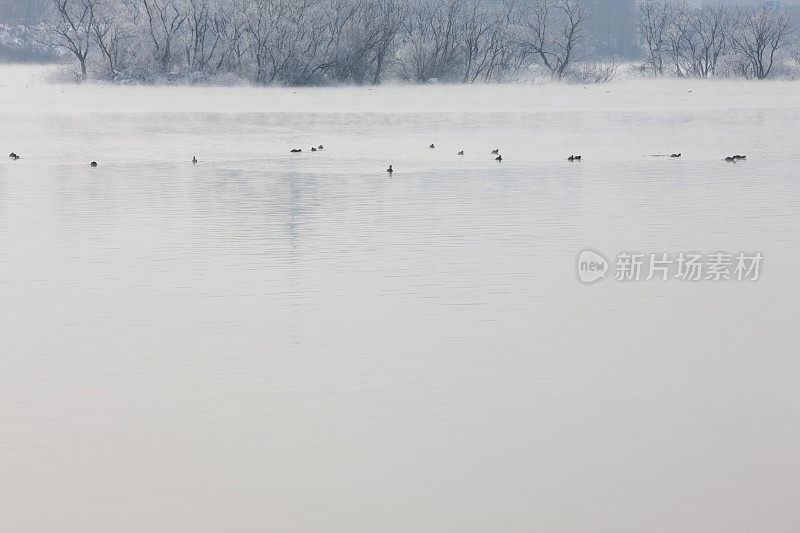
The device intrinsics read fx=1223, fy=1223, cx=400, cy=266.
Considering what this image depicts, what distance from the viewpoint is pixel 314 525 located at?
4.68 metres

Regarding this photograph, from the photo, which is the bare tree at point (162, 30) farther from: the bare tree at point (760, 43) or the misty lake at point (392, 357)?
the misty lake at point (392, 357)

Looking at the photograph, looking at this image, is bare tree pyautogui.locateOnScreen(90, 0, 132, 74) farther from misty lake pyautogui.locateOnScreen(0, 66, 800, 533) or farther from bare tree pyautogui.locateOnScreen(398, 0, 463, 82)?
misty lake pyautogui.locateOnScreen(0, 66, 800, 533)

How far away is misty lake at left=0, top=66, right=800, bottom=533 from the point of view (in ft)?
16.3

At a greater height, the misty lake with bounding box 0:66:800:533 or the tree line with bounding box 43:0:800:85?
the tree line with bounding box 43:0:800:85

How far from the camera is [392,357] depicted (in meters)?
7.10

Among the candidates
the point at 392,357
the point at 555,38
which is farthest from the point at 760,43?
the point at 392,357

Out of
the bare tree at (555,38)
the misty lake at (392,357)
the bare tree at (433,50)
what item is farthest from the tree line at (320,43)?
the misty lake at (392,357)

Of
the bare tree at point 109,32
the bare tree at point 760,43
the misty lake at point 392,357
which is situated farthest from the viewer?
the bare tree at point 760,43

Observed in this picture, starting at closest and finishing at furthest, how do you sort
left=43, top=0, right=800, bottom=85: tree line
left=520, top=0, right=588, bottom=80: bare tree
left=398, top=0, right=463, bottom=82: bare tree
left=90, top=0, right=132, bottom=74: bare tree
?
left=43, top=0, right=800, bottom=85: tree line → left=90, top=0, right=132, bottom=74: bare tree → left=398, top=0, right=463, bottom=82: bare tree → left=520, top=0, right=588, bottom=80: bare tree

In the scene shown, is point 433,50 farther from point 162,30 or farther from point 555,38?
point 162,30

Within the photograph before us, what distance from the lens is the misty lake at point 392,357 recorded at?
16.3 feet

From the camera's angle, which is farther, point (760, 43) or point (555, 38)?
point (555, 38)

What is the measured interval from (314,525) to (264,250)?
6258mm

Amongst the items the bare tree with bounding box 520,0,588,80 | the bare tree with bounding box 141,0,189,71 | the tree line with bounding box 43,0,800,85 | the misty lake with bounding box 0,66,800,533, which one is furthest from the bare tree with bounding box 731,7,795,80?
the misty lake with bounding box 0,66,800,533
